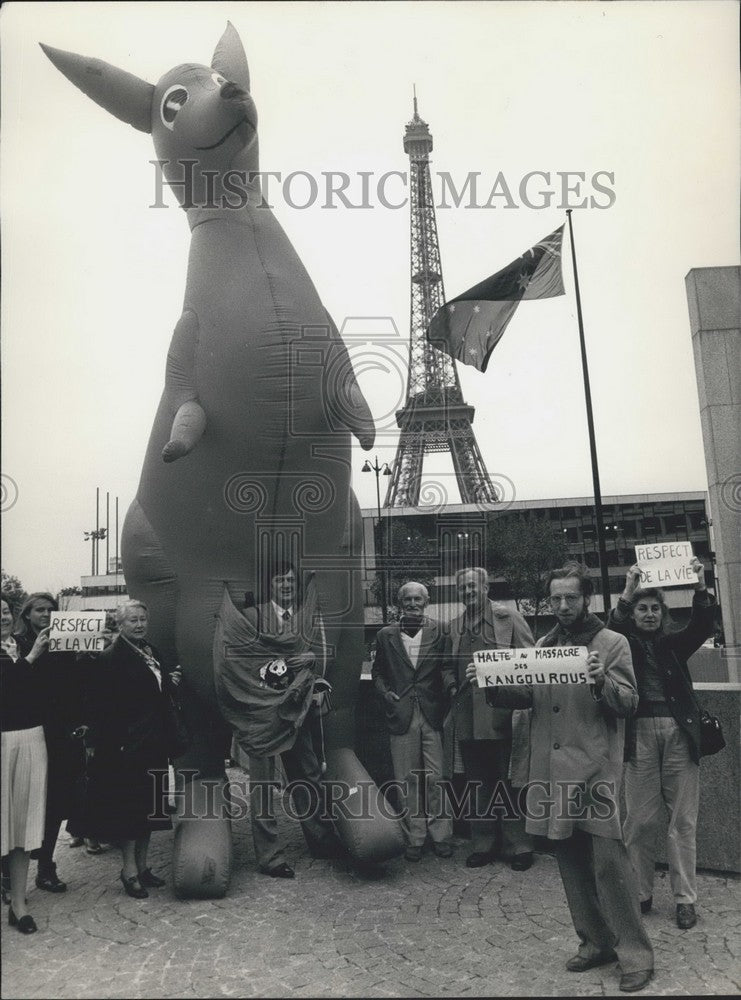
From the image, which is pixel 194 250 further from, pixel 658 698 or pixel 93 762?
pixel 658 698

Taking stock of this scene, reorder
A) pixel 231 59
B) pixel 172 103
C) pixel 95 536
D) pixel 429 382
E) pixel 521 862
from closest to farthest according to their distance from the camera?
pixel 521 862
pixel 172 103
pixel 231 59
pixel 95 536
pixel 429 382

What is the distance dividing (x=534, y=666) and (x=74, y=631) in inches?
101

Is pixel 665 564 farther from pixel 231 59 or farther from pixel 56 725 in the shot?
pixel 231 59

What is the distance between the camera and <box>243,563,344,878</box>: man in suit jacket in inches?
189

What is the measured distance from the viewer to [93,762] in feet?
15.0

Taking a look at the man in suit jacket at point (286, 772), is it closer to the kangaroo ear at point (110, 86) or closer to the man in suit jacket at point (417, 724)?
the man in suit jacket at point (417, 724)

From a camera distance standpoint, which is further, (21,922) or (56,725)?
(56,725)

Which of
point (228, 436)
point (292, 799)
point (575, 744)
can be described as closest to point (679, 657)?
point (575, 744)

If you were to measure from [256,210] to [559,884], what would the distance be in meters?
4.33

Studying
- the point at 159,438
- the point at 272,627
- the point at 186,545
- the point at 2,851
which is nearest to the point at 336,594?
the point at 272,627

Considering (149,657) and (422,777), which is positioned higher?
(149,657)

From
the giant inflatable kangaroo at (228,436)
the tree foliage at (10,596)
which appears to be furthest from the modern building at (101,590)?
the giant inflatable kangaroo at (228,436)

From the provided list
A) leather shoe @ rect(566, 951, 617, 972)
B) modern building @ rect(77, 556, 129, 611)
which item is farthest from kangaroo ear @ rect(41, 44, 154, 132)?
modern building @ rect(77, 556, 129, 611)

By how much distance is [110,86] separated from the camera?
5.25 metres
